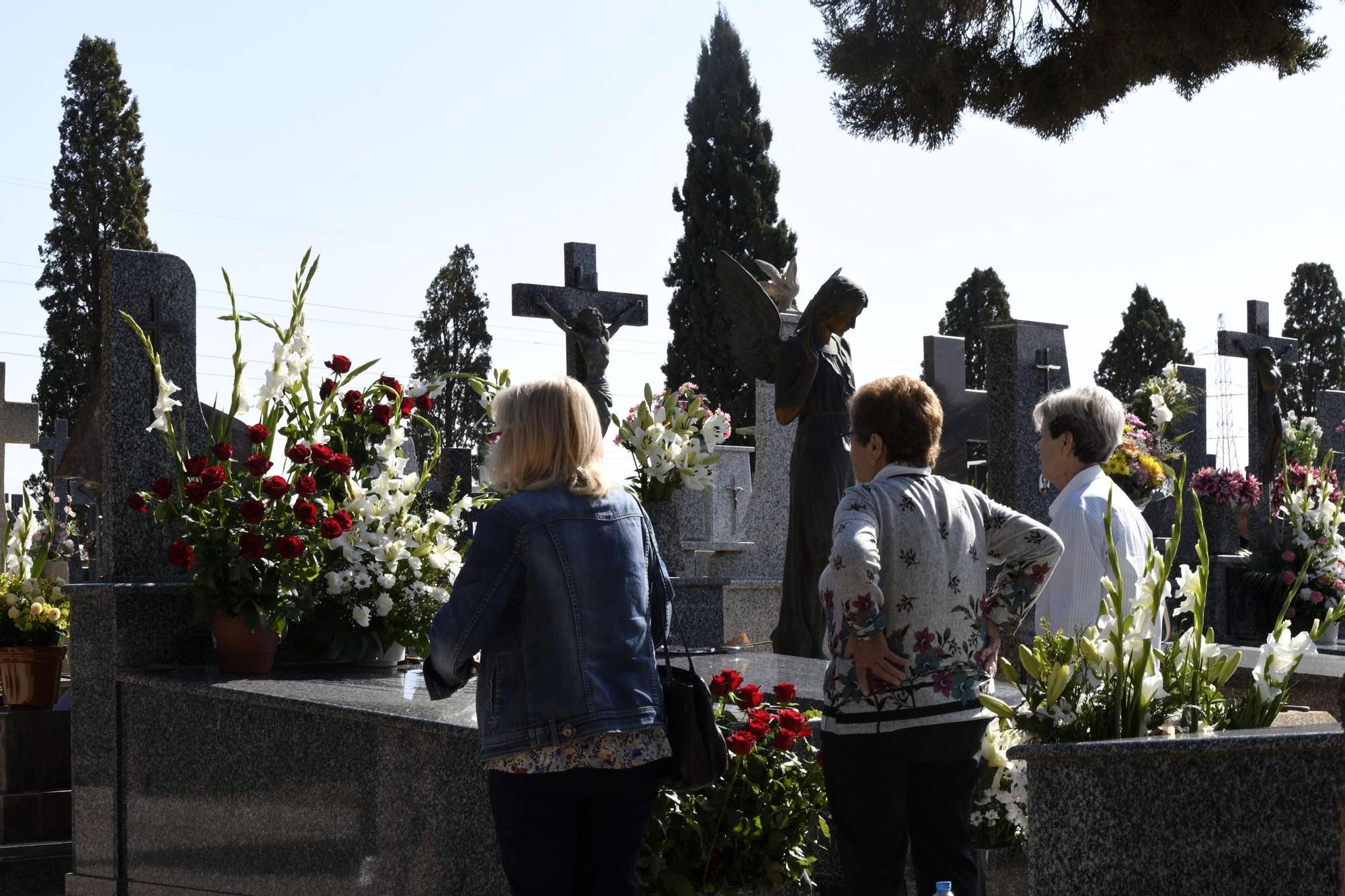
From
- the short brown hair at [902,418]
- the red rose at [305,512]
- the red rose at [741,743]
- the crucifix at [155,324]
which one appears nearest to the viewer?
the short brown hair at [902,418]

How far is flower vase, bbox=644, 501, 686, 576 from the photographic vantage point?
7.72 metres

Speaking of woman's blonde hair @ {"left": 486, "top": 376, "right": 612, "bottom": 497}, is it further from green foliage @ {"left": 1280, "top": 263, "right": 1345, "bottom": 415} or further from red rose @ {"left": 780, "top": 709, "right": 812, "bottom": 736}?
green foliage @ {"left": 1280, "top": 263, "right": 1345, "bottom": 415}

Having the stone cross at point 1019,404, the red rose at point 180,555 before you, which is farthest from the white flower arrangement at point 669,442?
the red rose at point 180,555

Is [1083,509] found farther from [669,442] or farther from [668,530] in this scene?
[668,530]

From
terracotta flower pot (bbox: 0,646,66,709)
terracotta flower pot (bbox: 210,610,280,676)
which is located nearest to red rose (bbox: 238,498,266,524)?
terracotta flower pot (bbox: 210,610,280,676)

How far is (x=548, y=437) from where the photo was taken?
326cm

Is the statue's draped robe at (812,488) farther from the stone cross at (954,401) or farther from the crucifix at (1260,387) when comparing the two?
the crucifix at (1260,387)

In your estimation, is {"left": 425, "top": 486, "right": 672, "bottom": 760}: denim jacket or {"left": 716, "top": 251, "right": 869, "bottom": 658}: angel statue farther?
{"left": 716, "top": 251, "right": 869, "bottom": 658}: angel statue

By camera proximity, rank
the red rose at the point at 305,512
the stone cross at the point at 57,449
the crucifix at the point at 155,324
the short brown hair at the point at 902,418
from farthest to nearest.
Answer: the stone cross at the point at 57,449 < the crucifix at the point at 155,324 < the red rose at the point at 305,512 < the short brown hair at the point at 902,418

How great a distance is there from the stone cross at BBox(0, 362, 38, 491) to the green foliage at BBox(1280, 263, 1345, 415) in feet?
107

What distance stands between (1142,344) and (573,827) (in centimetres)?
3596

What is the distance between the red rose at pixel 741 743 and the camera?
3664 millimetres

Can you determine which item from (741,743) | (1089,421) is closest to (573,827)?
(741,743)

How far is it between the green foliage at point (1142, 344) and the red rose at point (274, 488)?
33182 millimetres
